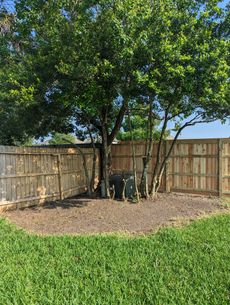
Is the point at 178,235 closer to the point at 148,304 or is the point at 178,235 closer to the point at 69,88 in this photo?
the point at 148,304

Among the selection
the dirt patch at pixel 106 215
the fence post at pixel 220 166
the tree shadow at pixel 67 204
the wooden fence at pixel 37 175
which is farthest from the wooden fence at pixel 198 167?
the tree shadow at pixel 67 204

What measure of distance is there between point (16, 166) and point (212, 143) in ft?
19.2

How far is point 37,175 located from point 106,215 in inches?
98.6

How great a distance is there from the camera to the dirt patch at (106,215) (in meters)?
5.61

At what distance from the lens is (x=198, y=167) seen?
31.2ft

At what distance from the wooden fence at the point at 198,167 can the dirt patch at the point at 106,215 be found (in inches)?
33.0

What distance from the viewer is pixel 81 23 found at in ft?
20.5

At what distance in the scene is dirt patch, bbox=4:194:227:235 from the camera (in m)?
5.61

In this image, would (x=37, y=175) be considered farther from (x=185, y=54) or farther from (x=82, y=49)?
(x=185, y=54)

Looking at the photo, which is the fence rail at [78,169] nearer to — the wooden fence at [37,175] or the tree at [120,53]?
the wooden fence at [37,175]

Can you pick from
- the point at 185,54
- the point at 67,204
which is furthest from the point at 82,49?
the point at 67,204

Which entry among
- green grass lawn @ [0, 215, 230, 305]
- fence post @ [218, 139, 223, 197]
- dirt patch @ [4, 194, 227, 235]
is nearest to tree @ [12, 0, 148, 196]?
dirt patch @ [4, 194, 227, 235]

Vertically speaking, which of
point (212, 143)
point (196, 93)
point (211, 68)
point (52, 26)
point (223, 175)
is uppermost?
point (52, 26)

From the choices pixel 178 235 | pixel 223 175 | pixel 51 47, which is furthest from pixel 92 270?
pixel 223 175
